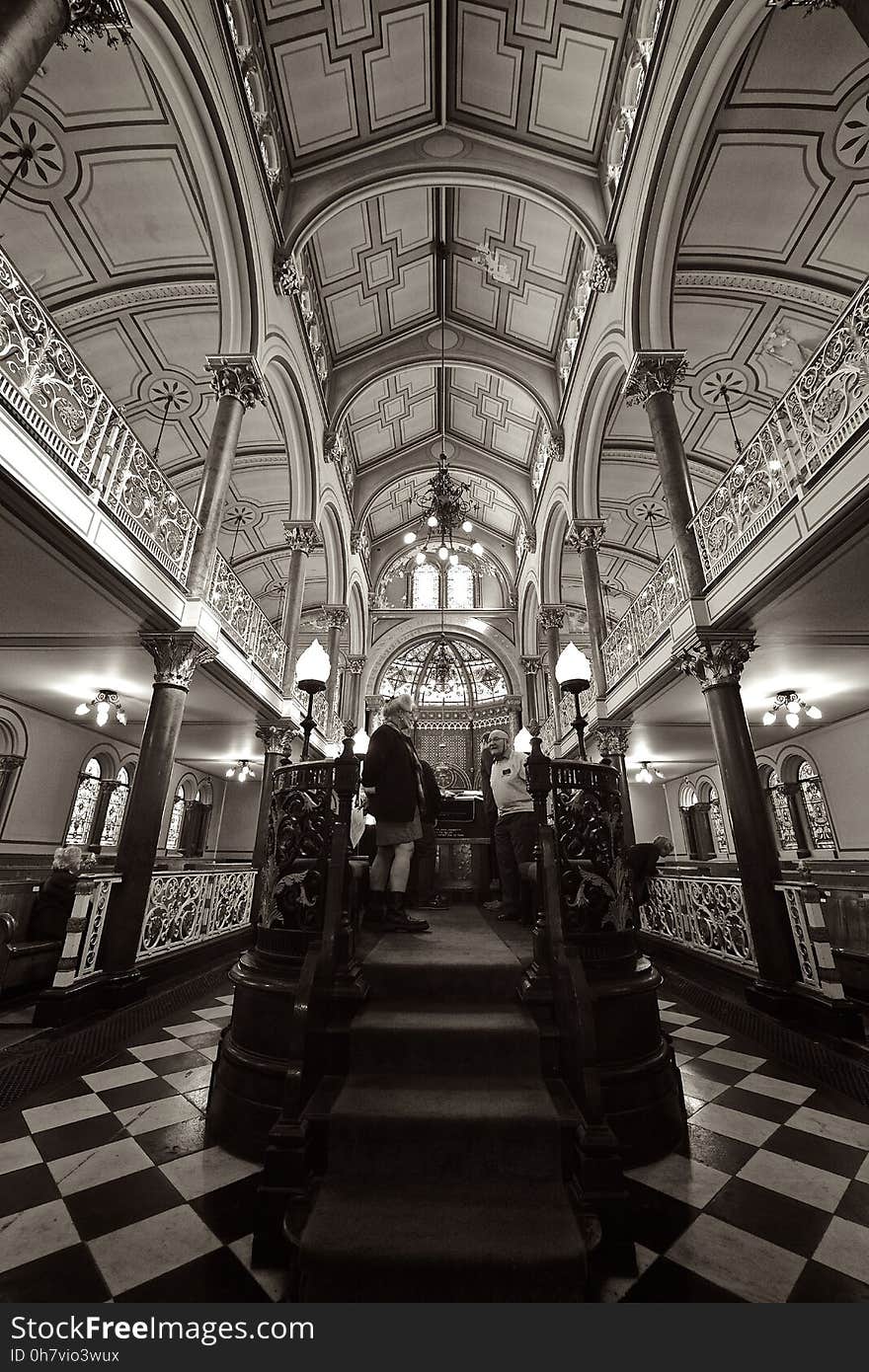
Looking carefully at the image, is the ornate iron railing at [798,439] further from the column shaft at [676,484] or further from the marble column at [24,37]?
the marble column at [24,37]

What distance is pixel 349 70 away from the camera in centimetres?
824

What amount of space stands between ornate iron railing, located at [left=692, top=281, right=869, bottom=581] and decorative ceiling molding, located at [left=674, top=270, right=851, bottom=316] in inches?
189

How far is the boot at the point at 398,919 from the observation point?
3.21 m

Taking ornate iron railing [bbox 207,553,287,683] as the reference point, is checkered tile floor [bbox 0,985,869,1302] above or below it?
below

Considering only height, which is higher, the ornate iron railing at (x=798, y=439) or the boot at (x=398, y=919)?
the ornate iron railing at (x=798, y=439)

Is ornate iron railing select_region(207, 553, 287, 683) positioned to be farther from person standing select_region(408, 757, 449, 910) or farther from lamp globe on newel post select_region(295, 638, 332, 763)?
person standing select_region(408, 757, 449, 910)

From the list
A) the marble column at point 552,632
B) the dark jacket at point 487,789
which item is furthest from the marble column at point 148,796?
the marble column at point 552,632

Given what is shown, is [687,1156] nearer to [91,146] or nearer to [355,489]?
[91,146]

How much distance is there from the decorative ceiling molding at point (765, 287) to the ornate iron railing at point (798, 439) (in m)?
4.79

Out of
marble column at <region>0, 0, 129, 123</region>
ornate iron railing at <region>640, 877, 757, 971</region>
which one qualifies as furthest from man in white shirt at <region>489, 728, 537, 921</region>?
marble column at <region>0, 0, 129, 123</region>

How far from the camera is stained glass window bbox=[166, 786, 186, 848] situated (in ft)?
49.8

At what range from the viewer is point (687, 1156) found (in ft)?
7.29

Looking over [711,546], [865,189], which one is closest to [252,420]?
[711,546]

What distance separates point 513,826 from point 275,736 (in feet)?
20.9
